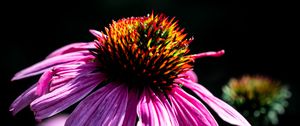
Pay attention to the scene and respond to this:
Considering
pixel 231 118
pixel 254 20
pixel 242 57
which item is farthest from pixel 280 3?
pixel 231 118

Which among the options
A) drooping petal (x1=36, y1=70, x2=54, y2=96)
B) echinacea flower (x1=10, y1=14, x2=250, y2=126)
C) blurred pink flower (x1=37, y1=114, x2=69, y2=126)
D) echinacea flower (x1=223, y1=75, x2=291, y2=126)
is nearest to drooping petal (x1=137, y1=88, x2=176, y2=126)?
echinacea flower (x1=10, y1=14, x2=250, y2=126)

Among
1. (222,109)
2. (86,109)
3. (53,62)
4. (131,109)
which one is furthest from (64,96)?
(222,109)

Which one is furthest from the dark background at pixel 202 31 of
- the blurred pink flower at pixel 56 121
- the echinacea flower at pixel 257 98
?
the echinacea flower at pixel 257 98

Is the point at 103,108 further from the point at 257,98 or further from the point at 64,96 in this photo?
the point at 257,98

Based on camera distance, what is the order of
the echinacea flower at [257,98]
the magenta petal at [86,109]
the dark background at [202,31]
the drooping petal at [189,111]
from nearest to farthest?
the magenta petal at [86,109], the drooping petal at [189,111], the echinacea flower at [257,98], the dark background at [202,31]

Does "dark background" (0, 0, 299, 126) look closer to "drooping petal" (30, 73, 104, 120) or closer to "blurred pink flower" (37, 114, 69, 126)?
"blurred pink flower" (37, 114, 69, 126)

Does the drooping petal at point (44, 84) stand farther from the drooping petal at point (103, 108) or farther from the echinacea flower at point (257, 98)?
the echinacea flower at point (257, 98)
